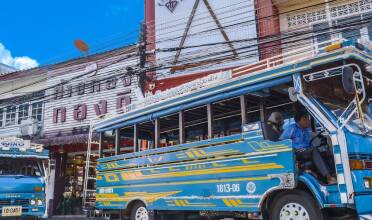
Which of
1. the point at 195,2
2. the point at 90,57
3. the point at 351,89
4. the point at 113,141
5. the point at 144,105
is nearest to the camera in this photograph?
the point at 351,89

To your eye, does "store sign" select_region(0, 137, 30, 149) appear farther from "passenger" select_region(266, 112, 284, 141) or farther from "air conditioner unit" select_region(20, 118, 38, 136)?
"air conditioner unit" select_region(20, 118, 38, 136)

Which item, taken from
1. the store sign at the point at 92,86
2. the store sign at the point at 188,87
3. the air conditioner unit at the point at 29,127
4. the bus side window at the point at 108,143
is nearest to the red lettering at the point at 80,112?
the store sign at the point at 92,86

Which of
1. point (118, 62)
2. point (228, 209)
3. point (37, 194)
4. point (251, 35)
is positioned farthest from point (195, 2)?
point (228, 209)

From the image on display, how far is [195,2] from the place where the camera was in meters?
16.9

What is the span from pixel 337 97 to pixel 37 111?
18319 mm

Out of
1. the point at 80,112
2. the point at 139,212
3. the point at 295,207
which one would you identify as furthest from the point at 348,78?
the point at 80,112

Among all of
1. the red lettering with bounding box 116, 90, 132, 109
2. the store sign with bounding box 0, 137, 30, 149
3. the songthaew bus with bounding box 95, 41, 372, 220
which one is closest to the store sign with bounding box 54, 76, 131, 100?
the red lettering with bounding box 116, 90, 132, 109

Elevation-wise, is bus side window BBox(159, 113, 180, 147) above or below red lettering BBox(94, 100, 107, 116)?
below

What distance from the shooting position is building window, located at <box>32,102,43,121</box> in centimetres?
2139

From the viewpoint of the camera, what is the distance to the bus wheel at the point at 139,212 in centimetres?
902

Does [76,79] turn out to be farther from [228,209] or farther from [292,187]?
[292,187]

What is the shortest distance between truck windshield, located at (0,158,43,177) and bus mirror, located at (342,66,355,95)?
392 inches

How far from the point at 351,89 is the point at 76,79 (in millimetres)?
16731

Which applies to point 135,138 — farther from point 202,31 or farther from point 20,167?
point 202,31
